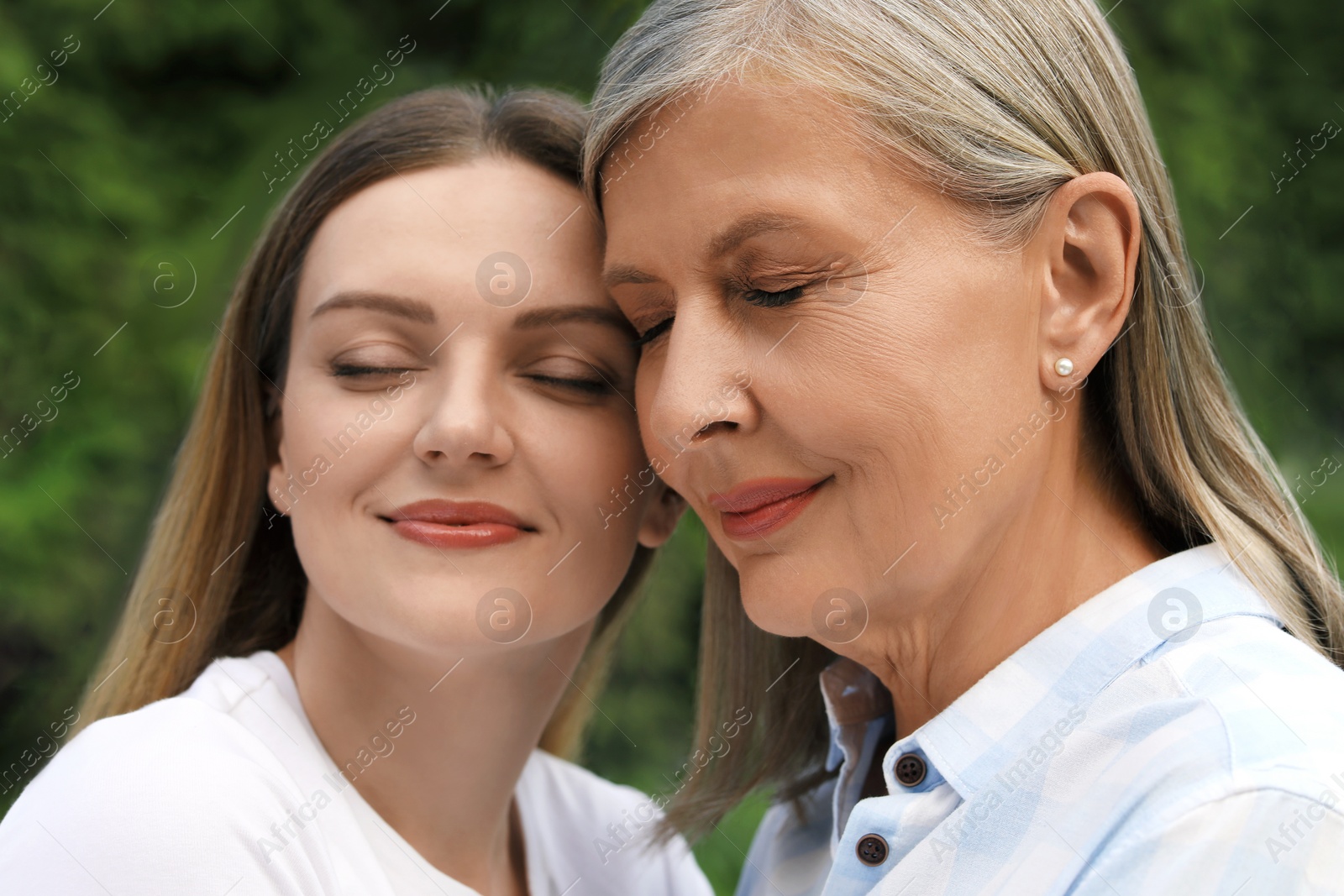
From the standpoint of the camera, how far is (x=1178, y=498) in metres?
1.81

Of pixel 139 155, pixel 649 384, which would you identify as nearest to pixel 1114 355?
pixel 649 384

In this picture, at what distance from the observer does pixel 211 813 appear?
167 centimetres

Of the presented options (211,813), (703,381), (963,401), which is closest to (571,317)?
(703,381)

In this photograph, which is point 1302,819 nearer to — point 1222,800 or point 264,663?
point 1222,800

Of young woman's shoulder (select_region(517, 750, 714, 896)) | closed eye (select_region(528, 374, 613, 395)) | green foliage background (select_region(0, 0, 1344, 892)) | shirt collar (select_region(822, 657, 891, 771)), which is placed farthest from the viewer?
green foliage background (select_region(0, 0, 1344, 892))

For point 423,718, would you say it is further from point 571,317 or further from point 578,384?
point 571,317

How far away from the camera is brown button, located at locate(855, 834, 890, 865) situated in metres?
1.70

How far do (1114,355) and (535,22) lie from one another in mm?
2483

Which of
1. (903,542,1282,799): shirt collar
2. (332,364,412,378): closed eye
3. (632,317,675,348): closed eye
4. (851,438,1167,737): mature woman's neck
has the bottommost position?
(903,542,1282,799): shirt collar

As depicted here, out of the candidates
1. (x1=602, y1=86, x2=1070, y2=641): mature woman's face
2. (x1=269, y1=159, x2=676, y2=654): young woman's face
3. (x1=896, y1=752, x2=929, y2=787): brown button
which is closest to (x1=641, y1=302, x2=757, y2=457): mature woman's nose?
(x1=602, y1=86, x2=1070, y2=641): mature woman's face

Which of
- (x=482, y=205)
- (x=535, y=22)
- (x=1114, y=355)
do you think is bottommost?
(x=1114, y=355)

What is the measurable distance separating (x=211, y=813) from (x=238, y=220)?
245 centimetres

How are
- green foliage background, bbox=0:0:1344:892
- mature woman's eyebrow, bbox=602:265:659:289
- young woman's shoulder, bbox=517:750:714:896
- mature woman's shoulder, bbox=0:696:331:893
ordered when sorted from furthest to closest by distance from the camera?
1. green foliage background, bbox=0:0:1344:892
2. young woman's shoulder, bbox=517:750:714:896
3. mature woman's eyebrow, bbox=602:265:659:289
4. mature woman's shoulder, bbox=0:696:331:893

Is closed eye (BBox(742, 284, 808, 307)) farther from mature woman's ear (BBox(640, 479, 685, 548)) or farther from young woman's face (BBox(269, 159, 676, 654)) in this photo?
mature woman's ear (BBox(640, 479, 685, 548))
